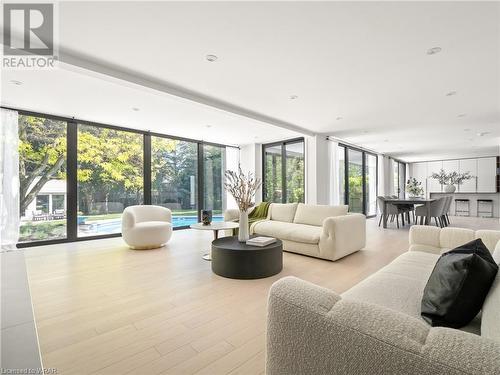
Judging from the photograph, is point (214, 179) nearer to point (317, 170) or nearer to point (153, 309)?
point (317, 170)

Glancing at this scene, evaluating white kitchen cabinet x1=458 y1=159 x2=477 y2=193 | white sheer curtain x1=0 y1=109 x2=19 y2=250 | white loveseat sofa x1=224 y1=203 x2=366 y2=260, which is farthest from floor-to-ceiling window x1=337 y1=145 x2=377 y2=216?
white sheer curtain x1=0 y1=109 x2=19 y2=250

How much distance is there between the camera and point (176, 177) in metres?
6.60

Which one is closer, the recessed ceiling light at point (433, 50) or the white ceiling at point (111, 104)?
the recessed ceiling light at point (433, 50)

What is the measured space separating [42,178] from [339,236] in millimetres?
5380

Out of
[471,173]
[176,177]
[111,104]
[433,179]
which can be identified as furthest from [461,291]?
[433,179]

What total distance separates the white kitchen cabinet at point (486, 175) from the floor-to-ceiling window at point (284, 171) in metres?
8.63

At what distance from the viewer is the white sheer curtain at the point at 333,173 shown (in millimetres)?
6766

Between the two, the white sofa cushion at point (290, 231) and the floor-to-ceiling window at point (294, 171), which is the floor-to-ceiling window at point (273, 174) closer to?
the floor-to-ceiling window at point (294, 171)

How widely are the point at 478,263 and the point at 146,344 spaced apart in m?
1.98

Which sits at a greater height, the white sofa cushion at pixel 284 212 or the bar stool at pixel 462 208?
Result: the white sofa cushion at pixel 284 212

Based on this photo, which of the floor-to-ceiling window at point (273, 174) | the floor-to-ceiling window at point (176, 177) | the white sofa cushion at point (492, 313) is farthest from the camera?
the floor-to-ceiling window at point (273, 174)

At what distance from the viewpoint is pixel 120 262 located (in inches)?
141

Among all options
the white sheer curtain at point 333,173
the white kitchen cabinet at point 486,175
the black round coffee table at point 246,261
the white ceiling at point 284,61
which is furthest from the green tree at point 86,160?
the white kitchen cabinet at point 486,175

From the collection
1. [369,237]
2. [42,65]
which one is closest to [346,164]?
[369,237]
